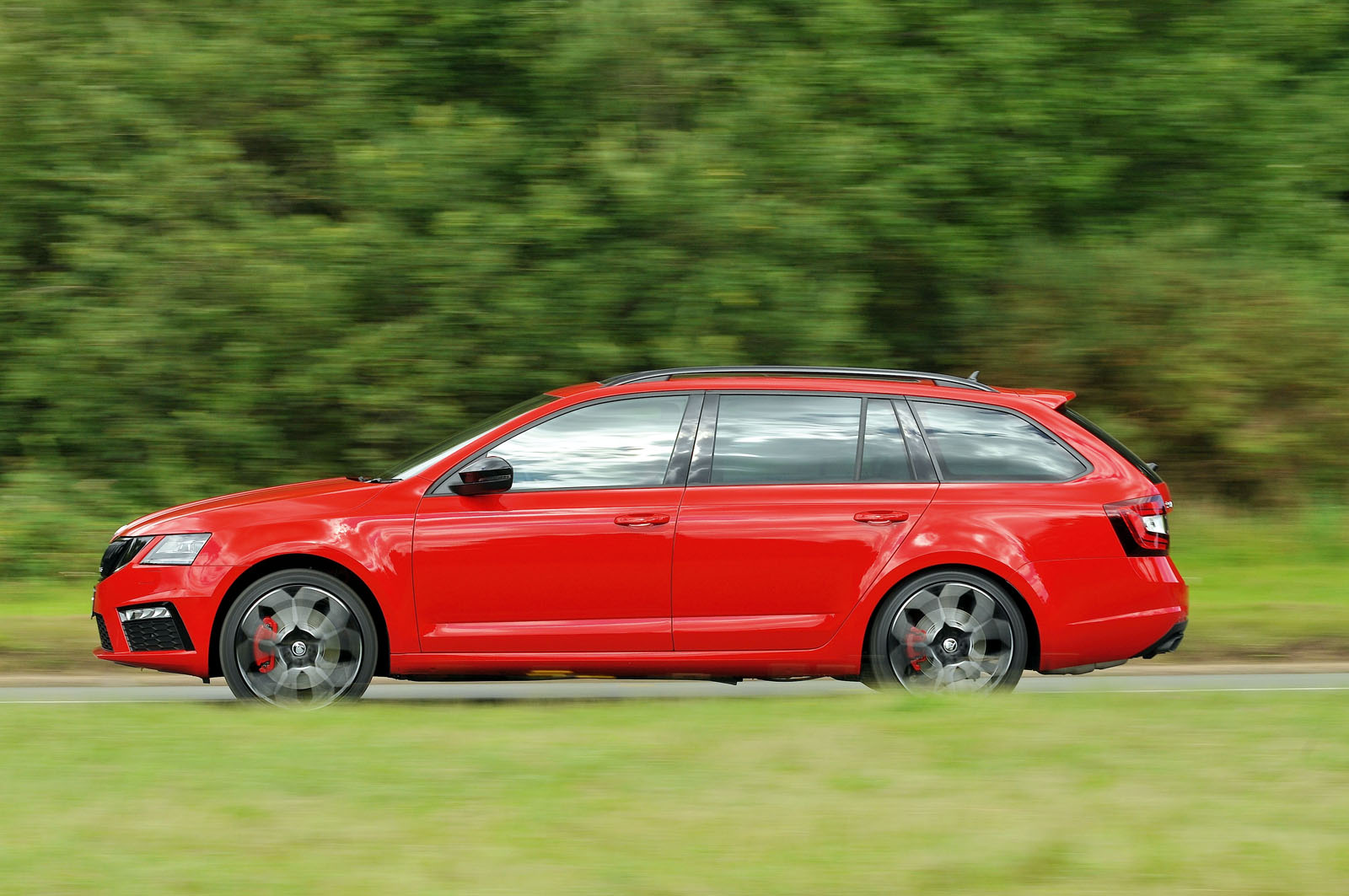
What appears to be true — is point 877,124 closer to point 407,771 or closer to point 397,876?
point 407,771

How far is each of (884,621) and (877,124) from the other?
703cm

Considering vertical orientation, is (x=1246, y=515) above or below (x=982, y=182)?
below

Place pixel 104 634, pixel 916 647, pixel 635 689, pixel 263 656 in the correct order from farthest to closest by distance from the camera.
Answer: pixel 635 689 → pixel 104 634 → pixel 916 647 → pixel 263 656

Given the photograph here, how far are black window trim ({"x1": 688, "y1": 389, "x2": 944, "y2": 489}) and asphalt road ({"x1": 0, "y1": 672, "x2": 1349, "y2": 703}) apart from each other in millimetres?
1099

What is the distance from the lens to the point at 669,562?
7574 mm

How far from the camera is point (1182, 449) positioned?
14266 millimetres

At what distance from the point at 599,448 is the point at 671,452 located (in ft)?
1.16

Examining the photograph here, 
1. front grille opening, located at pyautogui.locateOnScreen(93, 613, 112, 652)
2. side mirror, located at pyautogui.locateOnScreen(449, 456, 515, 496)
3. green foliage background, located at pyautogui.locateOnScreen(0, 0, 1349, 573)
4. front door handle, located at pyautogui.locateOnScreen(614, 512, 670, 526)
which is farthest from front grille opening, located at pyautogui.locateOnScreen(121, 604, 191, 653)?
green foliage background, located at pyautogui.locateOnScreen(0, 0, 1349, 573)

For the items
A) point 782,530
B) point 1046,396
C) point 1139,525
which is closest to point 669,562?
point 782,530

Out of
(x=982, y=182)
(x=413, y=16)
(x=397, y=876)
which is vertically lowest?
(x=397, y=876)

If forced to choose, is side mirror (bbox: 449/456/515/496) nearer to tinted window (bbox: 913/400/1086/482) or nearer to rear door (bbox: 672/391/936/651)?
rear door (bbox: 672/391/936/651)

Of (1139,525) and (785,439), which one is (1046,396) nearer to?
(1139,525)

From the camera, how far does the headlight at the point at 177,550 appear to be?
299 inches

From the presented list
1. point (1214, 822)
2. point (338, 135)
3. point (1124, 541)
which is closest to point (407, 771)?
point (1214, 822)
